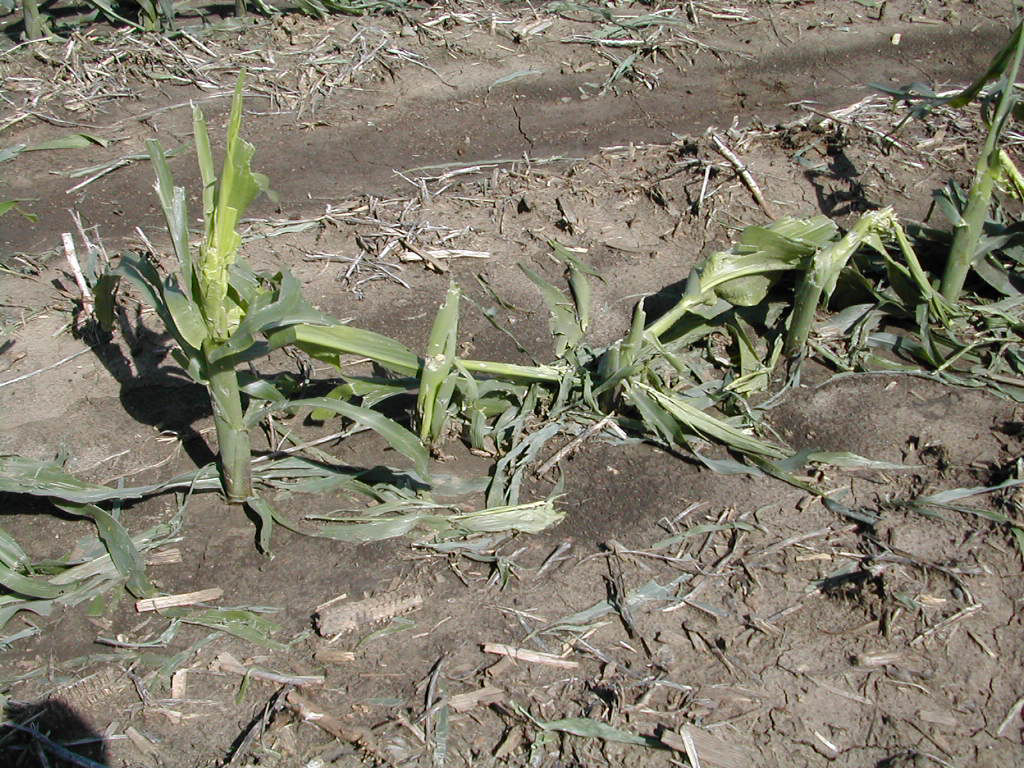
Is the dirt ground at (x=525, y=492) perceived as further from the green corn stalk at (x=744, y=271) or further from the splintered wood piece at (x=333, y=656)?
the green corn stalk at (x=744, y=271)

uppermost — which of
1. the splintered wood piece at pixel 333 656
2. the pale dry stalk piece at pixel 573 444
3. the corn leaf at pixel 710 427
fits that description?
the corn leaf at pixel 710 427

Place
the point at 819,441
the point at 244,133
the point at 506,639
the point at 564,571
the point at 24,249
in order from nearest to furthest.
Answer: the point at 506,639 < the point at 564,571 < the point at 819,441 < the point at 24,249 < the point at 244,133

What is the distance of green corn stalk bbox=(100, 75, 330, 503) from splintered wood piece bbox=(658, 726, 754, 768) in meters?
1.52

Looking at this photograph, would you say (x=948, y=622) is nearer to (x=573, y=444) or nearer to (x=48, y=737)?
(x=573, y=444)

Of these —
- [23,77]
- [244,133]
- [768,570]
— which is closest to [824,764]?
[768,570]

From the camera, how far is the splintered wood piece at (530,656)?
2.72m

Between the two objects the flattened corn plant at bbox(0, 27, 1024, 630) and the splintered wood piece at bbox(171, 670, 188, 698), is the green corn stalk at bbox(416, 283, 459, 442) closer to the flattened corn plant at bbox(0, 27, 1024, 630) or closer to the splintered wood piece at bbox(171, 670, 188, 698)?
the flattened corn plant at bbox(0, 27, 1024, 630)

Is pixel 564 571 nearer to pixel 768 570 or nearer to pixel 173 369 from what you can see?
pixel 768 570

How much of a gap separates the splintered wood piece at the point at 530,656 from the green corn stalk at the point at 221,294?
3.25ft

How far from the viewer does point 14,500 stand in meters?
3.13

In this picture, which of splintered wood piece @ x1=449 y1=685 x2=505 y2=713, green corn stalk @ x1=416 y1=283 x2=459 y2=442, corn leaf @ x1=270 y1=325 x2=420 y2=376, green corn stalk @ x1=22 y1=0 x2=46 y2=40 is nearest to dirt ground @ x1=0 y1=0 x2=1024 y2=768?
splintered wood piece @ x1=449 y1=685 x2=505 y2=713

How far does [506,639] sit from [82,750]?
45.9 inches

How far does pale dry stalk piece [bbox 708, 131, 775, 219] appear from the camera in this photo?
4.49 meters

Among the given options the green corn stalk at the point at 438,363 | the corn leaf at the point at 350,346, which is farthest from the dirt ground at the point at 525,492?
the corn leaf at the point at 350,346
